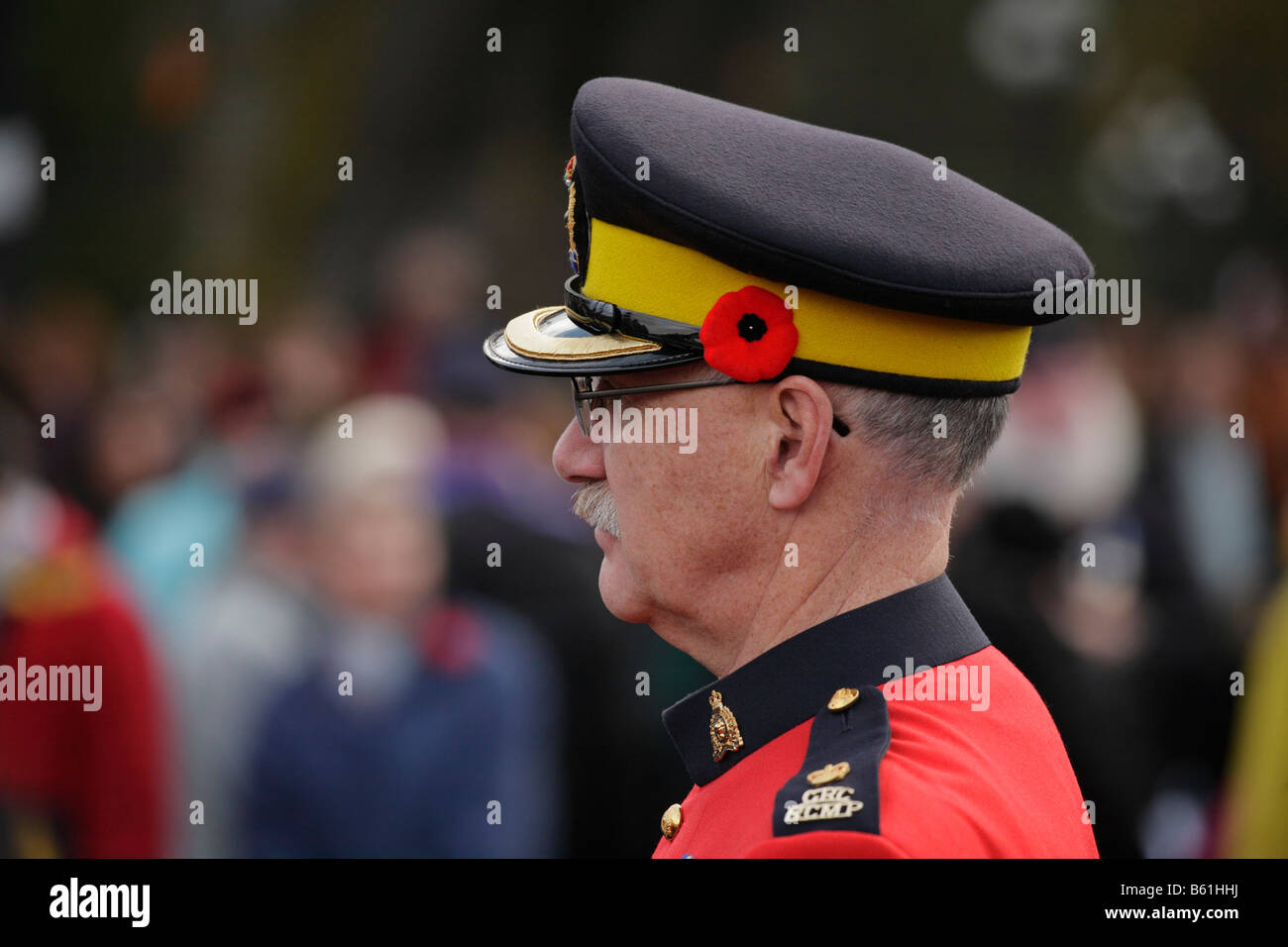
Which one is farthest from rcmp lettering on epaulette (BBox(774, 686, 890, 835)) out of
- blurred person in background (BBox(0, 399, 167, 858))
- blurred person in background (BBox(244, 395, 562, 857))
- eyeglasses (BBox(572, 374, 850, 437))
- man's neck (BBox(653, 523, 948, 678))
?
blurred person in background (BBox(0, 399, 167, 858))

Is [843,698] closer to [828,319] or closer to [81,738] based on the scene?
[828,319]

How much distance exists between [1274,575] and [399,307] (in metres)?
6.52

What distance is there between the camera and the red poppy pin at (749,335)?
8.08 feet

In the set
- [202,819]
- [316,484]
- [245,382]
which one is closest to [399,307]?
[245,382]

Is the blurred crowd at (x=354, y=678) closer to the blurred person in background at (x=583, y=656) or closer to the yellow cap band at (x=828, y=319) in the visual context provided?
the blurred person in background at (x=583, y=656)

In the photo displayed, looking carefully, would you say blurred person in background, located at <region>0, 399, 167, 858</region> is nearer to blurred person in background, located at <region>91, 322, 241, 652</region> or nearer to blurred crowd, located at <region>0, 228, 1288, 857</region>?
blurred crowd, located at <region>0, 228, 1288, 857</region>

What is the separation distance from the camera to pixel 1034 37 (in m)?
18.1

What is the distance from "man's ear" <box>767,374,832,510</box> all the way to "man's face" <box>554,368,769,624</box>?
1.1 inches

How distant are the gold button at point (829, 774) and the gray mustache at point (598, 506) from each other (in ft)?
1.87

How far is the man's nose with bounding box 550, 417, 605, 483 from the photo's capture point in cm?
274

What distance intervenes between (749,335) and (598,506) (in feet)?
1.44

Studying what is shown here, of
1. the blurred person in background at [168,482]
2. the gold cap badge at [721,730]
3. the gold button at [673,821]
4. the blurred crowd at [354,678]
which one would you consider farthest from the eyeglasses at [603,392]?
the blurred person in background at [168,482]

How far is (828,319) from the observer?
2477 millimetres

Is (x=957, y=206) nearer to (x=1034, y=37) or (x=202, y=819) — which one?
(x=202, y=819)
